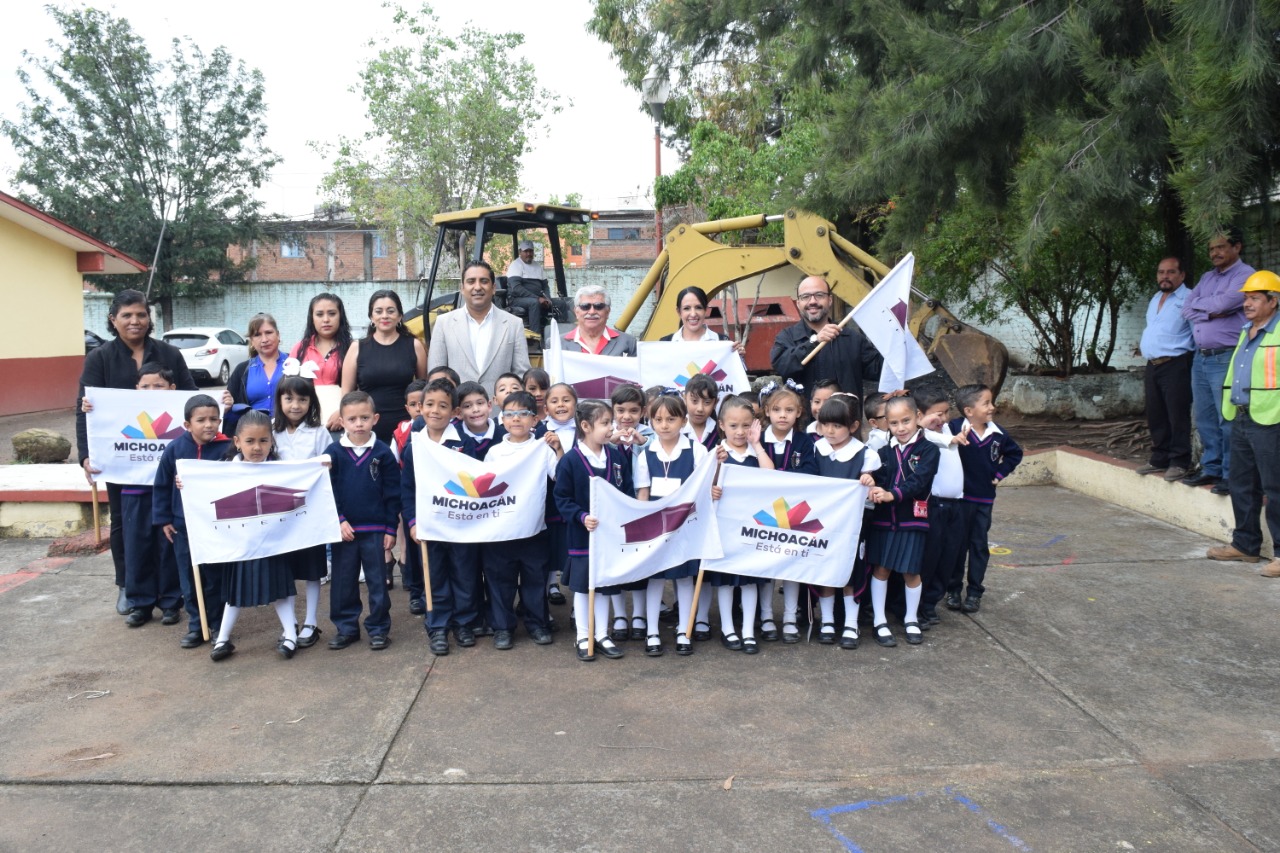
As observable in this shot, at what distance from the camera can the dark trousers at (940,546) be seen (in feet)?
17.3

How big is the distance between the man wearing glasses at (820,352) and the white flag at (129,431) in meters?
3.53

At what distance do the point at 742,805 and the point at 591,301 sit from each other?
3535mm

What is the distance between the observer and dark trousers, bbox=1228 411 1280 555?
19.8 ft

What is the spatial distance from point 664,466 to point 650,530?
37 cm

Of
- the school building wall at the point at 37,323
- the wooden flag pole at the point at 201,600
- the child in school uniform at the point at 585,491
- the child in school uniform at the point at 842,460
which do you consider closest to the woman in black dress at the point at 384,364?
the wooden flag pole at the point at 201,600

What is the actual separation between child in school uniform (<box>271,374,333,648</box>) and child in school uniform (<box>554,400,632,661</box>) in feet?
4.32

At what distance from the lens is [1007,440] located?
5.51 metres

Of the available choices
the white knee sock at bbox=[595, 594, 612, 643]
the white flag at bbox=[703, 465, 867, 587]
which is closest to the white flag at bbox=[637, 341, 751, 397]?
the white flag at bbox=[703, 465, 867, 587]

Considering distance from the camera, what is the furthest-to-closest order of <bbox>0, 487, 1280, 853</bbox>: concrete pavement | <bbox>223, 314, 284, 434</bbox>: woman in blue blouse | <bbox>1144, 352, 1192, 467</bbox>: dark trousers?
<bbox>1144, 352, 1192, 467</bbox>: dark trousers → <bbox>223, 314, 284, 434</bbox>: woman in blue blouse → <bbox>0, 487, 1280, 853</bbox>: concrete pavement

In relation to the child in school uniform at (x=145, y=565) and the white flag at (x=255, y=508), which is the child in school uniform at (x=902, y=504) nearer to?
the white flag at (x=255, y=508)

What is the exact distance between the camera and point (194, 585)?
5266mm

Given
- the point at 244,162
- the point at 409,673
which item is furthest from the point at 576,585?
the point at 244,162

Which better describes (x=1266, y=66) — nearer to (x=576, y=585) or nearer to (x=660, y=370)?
(x=660, y=370)

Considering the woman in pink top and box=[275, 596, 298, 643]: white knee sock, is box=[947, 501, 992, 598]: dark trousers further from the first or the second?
the woman in pink top
